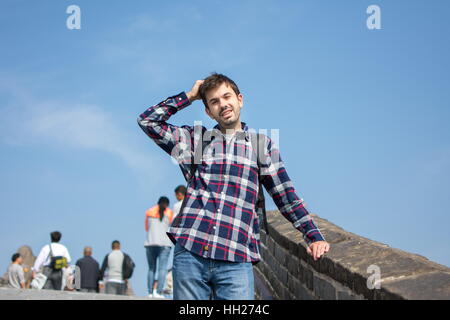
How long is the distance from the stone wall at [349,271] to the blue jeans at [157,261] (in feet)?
13.1

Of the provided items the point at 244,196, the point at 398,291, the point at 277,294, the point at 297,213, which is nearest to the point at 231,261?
the point at 244,196

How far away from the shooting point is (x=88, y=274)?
10.9 meters

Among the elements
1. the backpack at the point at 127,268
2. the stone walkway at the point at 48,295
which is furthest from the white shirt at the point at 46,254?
the stone walkway at the point at 48,295

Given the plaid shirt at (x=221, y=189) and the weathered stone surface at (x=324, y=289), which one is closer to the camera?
the plaid shirt at (x=221, y=189)

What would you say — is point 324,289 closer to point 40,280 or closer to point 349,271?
point 349,271

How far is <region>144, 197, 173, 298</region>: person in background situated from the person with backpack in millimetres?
1080

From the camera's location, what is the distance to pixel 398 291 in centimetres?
284

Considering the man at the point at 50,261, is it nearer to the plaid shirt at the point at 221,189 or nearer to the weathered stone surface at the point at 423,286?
the plaid shirt at the point at 221,189

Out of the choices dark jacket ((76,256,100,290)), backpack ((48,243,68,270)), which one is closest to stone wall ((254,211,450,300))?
dark jacket ((76,256,100,290))

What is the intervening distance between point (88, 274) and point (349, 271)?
327 inches

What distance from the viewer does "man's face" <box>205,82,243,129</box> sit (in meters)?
3.05

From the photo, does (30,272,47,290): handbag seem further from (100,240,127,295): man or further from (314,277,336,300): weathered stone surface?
(314,277,336,300): weathered stone surface

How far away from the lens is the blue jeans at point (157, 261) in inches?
397
